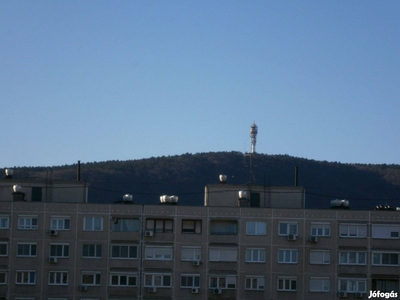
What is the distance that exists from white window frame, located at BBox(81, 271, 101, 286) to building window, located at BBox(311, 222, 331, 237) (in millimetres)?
18336

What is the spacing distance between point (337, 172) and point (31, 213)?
106969mm

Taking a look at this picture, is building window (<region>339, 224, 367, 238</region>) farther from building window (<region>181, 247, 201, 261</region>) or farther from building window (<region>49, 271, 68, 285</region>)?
building window (<region>49, 271, 68, 285</region>)

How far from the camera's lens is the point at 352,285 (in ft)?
231

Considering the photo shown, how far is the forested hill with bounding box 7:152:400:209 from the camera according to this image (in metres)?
142

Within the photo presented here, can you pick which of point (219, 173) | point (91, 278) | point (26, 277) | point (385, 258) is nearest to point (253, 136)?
point (385, 258)

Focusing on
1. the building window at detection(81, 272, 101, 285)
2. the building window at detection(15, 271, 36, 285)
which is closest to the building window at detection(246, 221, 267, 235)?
the building window at detection(81, 272, 101, 285)

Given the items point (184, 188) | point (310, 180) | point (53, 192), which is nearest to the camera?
point (53, 192)

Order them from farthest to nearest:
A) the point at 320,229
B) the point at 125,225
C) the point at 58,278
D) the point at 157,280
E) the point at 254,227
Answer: the point at 320,229 → the point at 254,227 → the point at 125,225 → the point at 157,280 → the point at 58,278

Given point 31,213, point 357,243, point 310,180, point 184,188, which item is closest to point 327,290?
point 357,243

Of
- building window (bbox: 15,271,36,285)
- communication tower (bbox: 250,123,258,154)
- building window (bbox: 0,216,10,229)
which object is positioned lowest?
building window (bbox: 15,271,36,285)

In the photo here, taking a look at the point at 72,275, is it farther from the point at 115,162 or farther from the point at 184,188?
the point at 115,162

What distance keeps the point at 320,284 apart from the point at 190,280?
10826mm

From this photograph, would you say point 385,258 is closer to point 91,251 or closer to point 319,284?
point 319,284

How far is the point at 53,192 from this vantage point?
249ft
